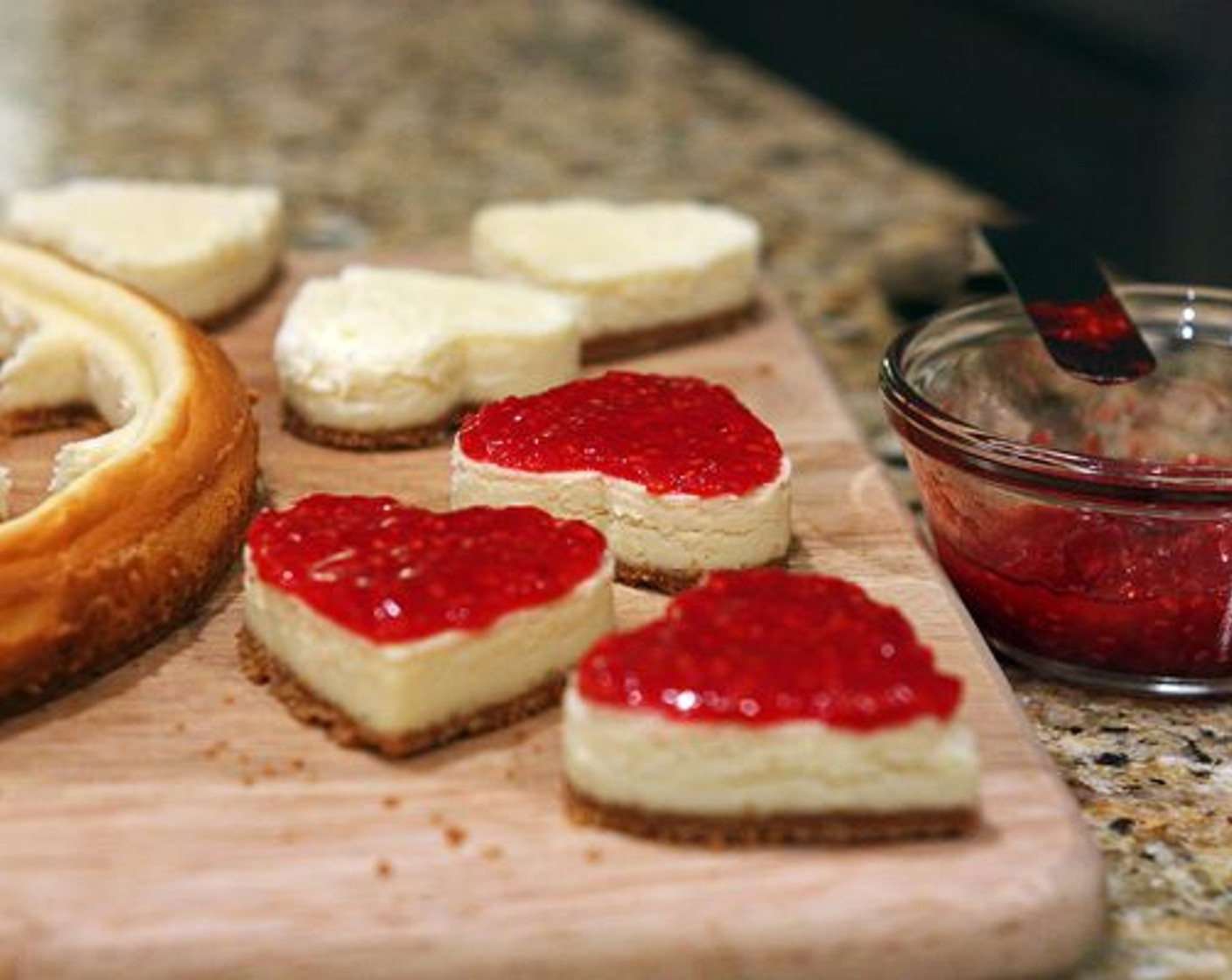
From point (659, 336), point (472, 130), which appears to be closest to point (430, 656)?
point (659, 336)

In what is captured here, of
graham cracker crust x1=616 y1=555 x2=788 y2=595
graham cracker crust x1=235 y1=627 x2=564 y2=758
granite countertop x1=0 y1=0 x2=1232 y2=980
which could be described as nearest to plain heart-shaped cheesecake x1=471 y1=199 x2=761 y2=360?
granite countertop x1=0 y1=0 x2=1232 y2=980

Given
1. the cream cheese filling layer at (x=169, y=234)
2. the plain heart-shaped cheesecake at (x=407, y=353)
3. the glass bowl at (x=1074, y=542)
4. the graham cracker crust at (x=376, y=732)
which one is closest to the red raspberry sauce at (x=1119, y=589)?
the glass bowl at (x=1074, y=542)

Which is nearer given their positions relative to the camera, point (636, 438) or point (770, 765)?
point (770, 765)

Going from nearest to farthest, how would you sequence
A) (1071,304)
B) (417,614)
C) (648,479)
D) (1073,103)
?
(417,614)
(648,479)
(1071,304)
(1073,103)

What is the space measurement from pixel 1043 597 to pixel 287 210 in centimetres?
189

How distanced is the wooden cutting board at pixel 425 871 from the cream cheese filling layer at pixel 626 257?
3.16 ft

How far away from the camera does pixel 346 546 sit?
1638mm

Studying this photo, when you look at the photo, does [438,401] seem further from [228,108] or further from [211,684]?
[228,108]

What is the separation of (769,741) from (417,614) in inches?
12.5

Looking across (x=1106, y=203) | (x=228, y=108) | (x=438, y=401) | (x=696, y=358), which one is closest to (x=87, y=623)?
(x=438, y=401)

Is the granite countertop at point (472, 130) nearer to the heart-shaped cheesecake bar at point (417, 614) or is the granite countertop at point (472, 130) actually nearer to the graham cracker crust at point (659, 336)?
the graham cracker crust at point (659, 336)

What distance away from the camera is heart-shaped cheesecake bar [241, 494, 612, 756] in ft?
5.04

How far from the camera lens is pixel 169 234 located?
2.59 meters

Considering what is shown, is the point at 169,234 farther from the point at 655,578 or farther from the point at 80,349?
the point at 655,578
